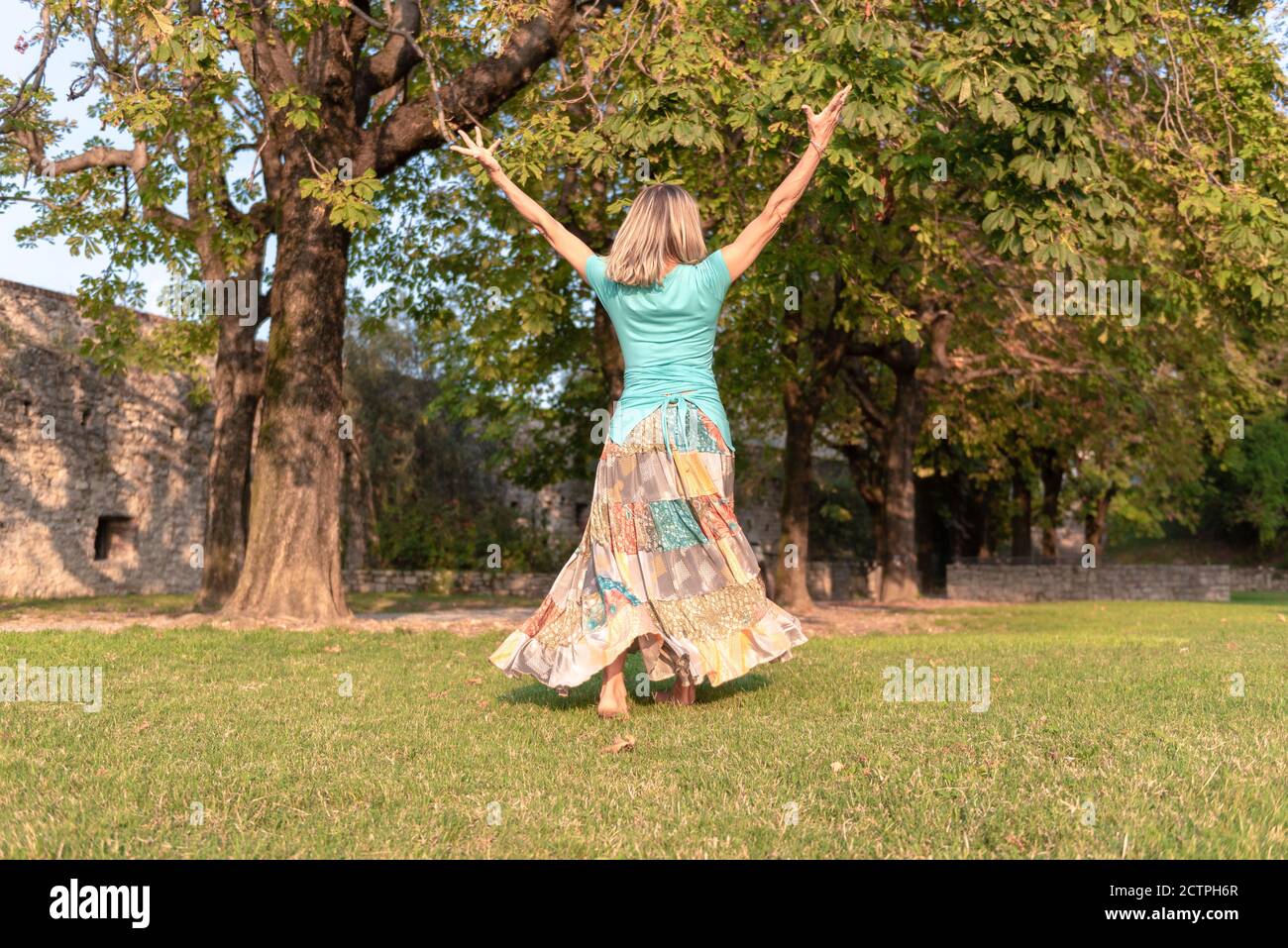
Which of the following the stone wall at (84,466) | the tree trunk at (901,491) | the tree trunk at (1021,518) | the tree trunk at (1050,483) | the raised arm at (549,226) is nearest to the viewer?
the raised arm at (549,226)

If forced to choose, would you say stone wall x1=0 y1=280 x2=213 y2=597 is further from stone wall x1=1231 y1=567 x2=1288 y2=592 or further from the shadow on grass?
stone wall x1=1231 y1=567 x2=1288 y2=592

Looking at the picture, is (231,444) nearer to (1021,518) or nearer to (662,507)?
(662,507)

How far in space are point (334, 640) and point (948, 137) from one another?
650 cm

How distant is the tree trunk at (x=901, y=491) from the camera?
23.7m

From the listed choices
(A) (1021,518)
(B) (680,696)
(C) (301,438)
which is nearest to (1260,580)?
(A) (1021,518)

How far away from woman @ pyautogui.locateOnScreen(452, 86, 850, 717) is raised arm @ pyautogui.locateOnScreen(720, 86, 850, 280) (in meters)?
0.02

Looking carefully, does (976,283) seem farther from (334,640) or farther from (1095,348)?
(334,640)

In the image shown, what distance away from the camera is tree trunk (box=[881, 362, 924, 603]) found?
23.7 meters

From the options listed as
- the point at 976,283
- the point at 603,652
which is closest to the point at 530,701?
the point at 603,652

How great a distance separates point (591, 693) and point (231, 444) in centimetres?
1093

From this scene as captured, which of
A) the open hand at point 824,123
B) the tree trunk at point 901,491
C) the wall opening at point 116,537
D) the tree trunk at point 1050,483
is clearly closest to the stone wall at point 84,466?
the wall opening at point 116,537

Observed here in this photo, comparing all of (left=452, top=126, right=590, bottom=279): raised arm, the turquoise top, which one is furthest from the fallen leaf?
(left=452, top=126, right=590, bottom=279): raised arm

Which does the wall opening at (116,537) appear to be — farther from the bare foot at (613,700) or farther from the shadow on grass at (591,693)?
the bare foot at (613,700)

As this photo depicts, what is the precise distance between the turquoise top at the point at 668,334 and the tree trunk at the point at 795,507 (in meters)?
13.7
